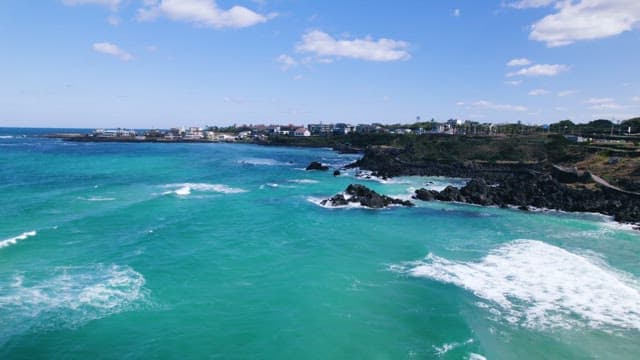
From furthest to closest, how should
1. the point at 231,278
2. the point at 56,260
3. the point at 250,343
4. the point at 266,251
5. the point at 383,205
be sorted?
the point at 383,205 → the point at 266,251 → the point at 56,260 → the point at 231,278 → the point at 250,343

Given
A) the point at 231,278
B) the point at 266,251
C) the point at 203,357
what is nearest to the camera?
the point at 203,357

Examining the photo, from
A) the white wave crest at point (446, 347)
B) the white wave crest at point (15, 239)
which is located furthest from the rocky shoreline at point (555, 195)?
the white wave crest at point (15, 239)

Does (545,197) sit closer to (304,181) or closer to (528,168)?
(528,168)

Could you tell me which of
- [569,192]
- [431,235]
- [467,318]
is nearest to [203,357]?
[467,318]

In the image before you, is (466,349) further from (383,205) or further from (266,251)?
(383,205)

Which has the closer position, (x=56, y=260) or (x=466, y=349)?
(x=466, y=349)

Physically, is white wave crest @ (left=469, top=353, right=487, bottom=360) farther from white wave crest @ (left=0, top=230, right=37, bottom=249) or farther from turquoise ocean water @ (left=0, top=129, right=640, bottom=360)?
white wave crest @ (left=0, top=230, right=37, bottom=249)

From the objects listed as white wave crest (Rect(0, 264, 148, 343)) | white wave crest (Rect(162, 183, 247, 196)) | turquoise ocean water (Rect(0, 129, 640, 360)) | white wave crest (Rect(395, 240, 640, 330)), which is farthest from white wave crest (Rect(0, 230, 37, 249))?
white wave crest (Rect(395, 240, 640, 330))
